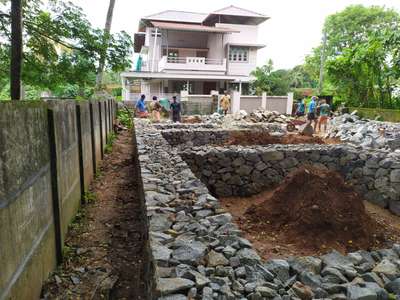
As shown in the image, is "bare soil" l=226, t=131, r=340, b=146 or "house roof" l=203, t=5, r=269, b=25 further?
"house roof" l=203, t=5, r=269, b=25

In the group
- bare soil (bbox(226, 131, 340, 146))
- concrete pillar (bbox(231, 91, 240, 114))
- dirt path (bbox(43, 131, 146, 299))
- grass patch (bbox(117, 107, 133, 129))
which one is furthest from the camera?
concrete pillar (bbox(231, 91, 240, 114))

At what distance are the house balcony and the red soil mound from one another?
22661mm

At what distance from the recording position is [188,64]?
90.2 feet

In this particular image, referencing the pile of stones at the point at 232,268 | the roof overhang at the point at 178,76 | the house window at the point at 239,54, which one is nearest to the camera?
the pile of stones at the point at 232,268

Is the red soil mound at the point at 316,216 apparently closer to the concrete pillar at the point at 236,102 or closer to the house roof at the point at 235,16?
the concrete pillar at the point at 236,102

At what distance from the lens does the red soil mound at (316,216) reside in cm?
472

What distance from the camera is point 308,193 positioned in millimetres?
5340

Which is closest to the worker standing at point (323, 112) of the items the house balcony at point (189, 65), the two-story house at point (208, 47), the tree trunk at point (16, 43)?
the two-story house at point (208, 47)

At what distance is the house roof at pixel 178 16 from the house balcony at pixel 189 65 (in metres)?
4.46

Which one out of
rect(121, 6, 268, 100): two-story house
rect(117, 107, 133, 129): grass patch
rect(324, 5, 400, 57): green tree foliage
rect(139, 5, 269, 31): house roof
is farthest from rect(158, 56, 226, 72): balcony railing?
rect(324, 5, 400, 57): green tree foliage

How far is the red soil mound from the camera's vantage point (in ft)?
15.5

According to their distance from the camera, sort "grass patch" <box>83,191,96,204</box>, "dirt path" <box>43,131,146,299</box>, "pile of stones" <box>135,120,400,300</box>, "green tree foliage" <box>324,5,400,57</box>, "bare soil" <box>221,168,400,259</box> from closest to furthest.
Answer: "pile of stones" <box>135,120,400,300</box>, "dirt path" <box>43,131,146,299</box>, "bare soil" <box>221,168,400,259</box>, "grass patch" <box>83,191,96,204</box>, "green tree foliage" <box>324,5,400,57</box>

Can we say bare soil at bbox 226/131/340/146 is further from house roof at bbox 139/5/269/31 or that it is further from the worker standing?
house roof at bbox 139/5/269/31

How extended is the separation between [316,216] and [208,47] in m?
27.7
